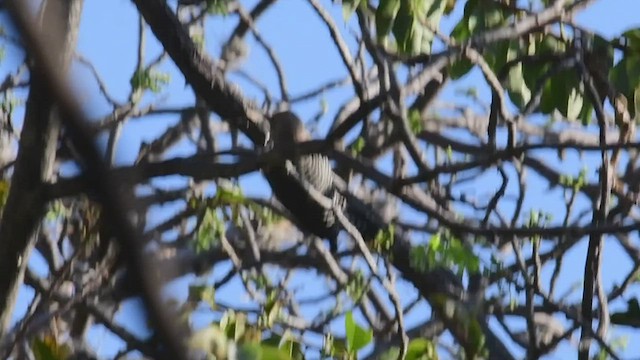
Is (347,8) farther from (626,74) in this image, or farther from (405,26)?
(626,74)

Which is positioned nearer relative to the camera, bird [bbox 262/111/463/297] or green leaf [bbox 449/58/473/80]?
bird [bbox 262/111/463/297]

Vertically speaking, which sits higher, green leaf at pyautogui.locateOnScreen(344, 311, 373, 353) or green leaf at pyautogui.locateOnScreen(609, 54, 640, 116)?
green leaf at pyautogui.locateOnScreen(609, 54, 640, 116)

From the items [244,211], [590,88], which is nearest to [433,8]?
[590,88]

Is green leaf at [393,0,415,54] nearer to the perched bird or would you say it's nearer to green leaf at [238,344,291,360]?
the perched bird

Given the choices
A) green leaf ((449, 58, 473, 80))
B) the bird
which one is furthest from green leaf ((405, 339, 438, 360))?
green leaf ((449, 58, 473, 80))

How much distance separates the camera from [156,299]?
1.44 ft

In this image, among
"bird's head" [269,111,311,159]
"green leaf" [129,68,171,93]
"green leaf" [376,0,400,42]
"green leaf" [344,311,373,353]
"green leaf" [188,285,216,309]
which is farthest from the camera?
"green leaf" [129,68,171,93]

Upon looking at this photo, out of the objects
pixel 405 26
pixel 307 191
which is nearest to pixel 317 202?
pixel 307 191

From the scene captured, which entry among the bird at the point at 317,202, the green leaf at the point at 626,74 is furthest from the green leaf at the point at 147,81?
the green leaf at the point at 626,74

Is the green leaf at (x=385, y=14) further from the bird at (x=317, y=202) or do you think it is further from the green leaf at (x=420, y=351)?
the green leaf at (x=420, y=351)

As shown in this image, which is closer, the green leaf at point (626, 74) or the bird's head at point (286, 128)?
the bird's head at point (286, 128)

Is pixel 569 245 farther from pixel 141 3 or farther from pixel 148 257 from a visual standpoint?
pixel 148 257

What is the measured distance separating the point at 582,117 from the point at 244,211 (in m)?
0.92

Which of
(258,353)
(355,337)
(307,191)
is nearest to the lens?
(258,353)
